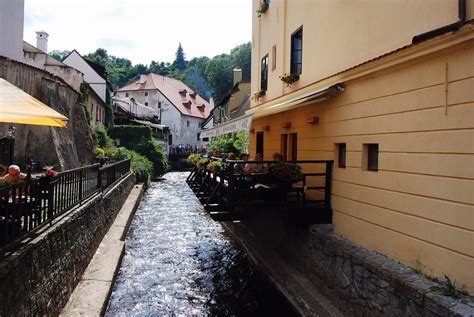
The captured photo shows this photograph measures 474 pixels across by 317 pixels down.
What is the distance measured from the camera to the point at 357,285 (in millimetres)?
6352

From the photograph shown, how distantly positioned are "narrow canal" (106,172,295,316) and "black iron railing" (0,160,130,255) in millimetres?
2457

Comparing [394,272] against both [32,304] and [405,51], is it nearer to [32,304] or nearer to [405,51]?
[405,51]

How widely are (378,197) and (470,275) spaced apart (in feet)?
7.17

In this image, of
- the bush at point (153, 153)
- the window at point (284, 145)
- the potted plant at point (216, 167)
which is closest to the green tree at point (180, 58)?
the bush at point (153, 153)

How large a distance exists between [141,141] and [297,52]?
93.3 ft

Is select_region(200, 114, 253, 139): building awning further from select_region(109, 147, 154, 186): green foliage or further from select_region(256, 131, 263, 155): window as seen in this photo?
select_region(109, 147, 154, 186): green foliage

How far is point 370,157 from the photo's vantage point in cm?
724

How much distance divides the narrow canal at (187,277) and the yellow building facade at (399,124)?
9.32 ft

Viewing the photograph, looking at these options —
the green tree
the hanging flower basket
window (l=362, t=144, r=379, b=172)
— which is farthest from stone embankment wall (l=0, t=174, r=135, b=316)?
the green tree

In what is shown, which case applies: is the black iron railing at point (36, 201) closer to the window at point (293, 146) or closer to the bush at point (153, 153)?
the window at point (293, 146)

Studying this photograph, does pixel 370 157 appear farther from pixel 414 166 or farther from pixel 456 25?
pixel 456 25

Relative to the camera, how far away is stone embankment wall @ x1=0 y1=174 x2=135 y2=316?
4.57 metres

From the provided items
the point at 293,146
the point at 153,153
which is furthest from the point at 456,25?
the point at 153,153

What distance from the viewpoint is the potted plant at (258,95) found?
1488 centimetres
